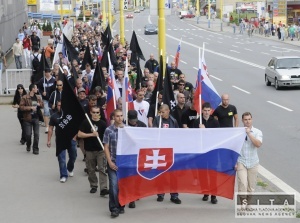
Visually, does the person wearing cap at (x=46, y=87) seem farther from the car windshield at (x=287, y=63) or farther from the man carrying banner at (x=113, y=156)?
the car windshield at (x=287, y=63)

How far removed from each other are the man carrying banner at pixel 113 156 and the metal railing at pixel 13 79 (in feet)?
48.9

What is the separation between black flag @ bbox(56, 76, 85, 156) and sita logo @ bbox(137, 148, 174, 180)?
5.06 ft

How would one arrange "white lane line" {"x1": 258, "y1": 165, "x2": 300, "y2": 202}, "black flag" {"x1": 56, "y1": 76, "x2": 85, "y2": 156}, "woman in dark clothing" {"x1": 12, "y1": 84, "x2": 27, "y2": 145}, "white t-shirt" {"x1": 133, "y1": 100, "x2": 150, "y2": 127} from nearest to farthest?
"black flag" {"x1": 56, "y1": 76, "x2": 85, "y2": 156} → "white lane line" {"x1": 258, "y1": 165, "x2": 300, "y2": 202} → "white t-shirt" {"x1": 133, "y1": 100, "x2": 150, "y2": 127} → "woman in dark clothing" {"x1": 12, "y1": 84, "x2": 27, "y2": 145}

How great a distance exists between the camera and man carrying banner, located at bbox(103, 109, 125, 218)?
35.0 feet

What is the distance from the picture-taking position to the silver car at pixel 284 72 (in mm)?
28625

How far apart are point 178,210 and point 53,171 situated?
4006 mm

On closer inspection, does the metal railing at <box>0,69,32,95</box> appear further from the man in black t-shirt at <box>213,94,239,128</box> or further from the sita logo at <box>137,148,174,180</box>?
the sita logo at <box>137,148,174,180</box>

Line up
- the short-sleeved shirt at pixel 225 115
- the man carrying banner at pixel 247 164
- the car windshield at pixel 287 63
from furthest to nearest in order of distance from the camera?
the car windshield at pixel 287 63 → the short-sleeved shirt at pixel 225 115 → the man carrying banner at pixel 247 164

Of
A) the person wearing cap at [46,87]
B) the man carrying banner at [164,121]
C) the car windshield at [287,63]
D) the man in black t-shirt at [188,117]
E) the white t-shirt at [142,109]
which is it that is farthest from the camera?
the car windshield at [287,63]

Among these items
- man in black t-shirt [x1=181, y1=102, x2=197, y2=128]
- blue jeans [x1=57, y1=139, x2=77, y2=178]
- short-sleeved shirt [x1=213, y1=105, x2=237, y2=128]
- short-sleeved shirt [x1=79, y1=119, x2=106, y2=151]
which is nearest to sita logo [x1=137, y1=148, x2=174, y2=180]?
short-sleeved shirt [x1=79, y1=119, x2=106, y2=151]

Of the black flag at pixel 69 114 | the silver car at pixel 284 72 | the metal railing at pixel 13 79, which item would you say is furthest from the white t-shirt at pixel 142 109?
the silver car at pixel 284 72

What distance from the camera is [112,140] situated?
1073 cm

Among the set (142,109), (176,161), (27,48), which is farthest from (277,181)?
(27,48)

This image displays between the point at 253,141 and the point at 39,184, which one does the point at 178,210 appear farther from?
the point at 39,184
